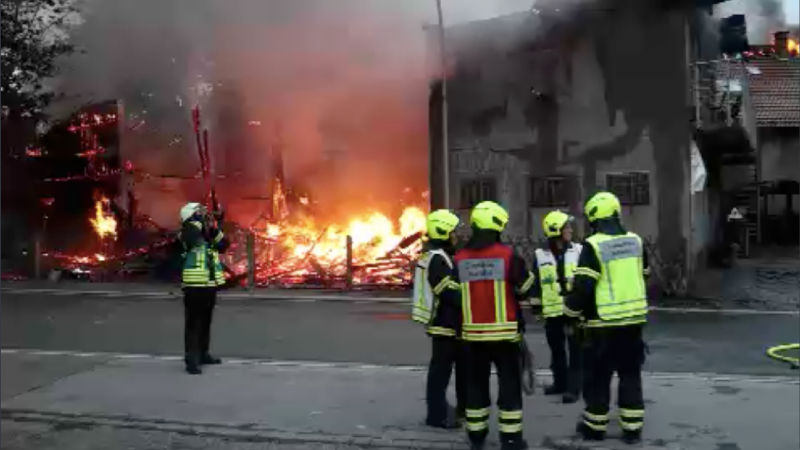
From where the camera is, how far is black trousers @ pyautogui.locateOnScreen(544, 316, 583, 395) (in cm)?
534

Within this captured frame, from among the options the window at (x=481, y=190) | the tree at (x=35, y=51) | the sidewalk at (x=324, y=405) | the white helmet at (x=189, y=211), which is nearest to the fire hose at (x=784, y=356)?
the sidewalk at (x=324, y=405)

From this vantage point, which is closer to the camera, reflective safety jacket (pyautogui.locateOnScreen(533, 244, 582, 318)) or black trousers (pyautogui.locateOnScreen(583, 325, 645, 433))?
black trousers (pyautogui.locateOnScreen(583, 325, 645, 433))

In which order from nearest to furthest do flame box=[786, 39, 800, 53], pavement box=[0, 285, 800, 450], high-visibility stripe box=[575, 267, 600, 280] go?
high-visibility stripe box=[575, 267, 600, 280]
pavement box=[0, 285, 800, 450]
flame box=[786, 39, 800, 53]

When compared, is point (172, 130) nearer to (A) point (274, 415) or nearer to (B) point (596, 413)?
(A) point (274, 415)

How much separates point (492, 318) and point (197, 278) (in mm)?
2837

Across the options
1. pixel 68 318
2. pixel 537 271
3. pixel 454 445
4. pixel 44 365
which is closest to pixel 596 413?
pixel 454 445

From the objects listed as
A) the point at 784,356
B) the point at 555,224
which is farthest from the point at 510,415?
the point at 784,356

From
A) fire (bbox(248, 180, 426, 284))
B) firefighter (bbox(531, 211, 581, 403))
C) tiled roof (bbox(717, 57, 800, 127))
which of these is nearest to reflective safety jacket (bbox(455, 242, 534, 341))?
firefighter (bbox(531, 211, 581, 403))

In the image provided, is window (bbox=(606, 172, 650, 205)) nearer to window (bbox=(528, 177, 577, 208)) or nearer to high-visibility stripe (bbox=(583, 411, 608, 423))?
window (bbox=(528, 177, 577, 208))

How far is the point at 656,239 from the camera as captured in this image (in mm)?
11492

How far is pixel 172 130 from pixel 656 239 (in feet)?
27.3

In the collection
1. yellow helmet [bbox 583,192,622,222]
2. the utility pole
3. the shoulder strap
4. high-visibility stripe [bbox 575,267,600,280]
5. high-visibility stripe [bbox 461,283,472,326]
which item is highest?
the utility pole

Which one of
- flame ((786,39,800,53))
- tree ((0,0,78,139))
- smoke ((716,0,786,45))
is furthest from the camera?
flame ((786,39,800,53))

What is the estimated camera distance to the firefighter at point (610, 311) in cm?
439
